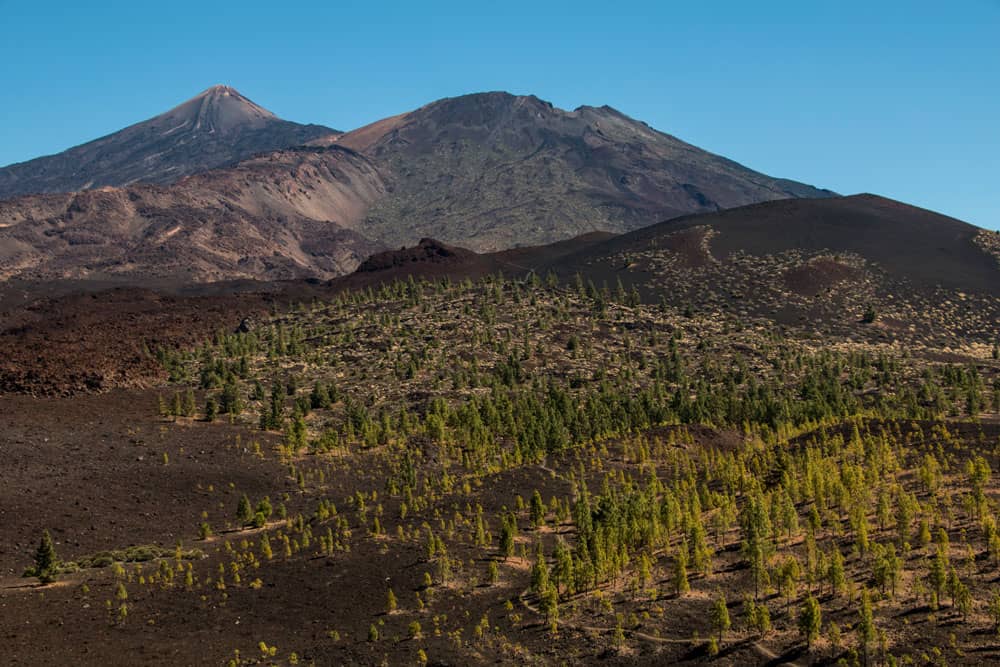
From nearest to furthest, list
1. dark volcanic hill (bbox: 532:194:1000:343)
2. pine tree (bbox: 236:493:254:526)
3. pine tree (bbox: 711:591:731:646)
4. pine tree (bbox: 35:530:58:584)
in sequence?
pine tree (bbox: 711:591:731:646), pine tree (bbox: 35:530:58:584), pine tree (bbox: 236:493:254:526), dark volcanic hill (bbox: 532:194:1000:343)

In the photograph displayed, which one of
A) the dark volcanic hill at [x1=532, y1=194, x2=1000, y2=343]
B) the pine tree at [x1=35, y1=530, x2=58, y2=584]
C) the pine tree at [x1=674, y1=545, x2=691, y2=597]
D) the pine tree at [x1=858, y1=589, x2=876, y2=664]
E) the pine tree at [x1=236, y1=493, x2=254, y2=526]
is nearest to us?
the pine tree at [x1=858, y1=589, x2=876, y2=664]

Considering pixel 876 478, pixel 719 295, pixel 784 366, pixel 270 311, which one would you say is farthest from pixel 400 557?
pixel 270 311

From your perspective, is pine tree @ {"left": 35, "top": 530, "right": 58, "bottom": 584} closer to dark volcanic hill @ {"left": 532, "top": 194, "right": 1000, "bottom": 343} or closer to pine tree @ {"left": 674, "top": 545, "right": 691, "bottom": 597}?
pine tree @ {"left": 674, "top": 545, "right": 691, "bottom": 597}

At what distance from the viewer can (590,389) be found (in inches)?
3696

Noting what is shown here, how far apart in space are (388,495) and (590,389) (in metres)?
38.3

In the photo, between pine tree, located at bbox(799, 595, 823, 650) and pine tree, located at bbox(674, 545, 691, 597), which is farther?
pine tree, located at bbox(674, 545, 691, 597)

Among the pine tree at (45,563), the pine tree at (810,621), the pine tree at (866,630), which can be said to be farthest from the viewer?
the pine tree at (45,563)

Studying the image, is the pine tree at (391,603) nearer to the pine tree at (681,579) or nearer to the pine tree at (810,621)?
the pine tree at (681,579)

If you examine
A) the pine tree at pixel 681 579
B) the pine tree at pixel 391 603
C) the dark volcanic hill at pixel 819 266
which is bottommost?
the pine tree at pixel 391 603

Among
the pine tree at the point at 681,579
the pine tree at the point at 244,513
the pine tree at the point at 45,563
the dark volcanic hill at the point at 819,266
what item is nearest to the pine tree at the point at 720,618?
the pine tree at the point at 681,579

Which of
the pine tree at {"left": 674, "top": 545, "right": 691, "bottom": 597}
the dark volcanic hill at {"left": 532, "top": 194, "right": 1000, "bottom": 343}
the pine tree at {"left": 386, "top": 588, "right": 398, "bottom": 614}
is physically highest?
the dark volcanic hill at {"left": 532, "top": 194, "right": 1000, "bottom": 343}

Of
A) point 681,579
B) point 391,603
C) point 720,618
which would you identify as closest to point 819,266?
point 681,579

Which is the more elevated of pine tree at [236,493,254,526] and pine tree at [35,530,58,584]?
pine tree at [35,530,58,584]

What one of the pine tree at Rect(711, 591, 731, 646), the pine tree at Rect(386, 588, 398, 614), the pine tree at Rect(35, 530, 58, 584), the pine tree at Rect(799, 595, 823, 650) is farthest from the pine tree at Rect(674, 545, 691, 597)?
the pine tree at Rect(35, 530, 58, 584)
